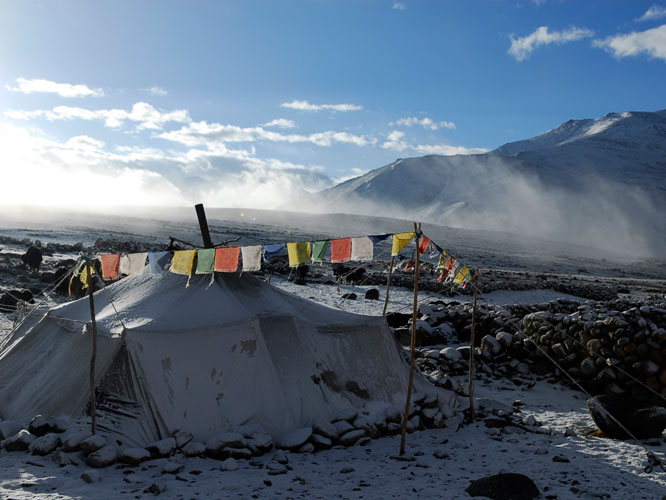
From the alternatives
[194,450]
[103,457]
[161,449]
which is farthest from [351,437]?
[103,457]

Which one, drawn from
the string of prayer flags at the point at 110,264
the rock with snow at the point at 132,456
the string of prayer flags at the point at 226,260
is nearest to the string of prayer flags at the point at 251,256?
the string of prayer flags at the point at 226,260

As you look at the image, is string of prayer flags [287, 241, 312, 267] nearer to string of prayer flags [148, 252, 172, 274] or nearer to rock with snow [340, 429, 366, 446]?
string of prayer flags [148, 252, 172, 274]

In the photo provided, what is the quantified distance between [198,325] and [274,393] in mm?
1639

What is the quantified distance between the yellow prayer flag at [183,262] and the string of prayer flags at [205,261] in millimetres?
117

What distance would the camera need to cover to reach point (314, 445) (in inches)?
295

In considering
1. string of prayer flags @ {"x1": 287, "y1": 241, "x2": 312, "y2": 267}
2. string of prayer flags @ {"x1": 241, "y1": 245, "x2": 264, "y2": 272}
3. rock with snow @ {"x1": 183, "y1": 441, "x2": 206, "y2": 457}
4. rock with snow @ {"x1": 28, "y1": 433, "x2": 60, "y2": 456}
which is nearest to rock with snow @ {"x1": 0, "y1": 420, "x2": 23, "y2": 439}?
rock with snow @ {"x1": 28, "y1": 433, "x2": 60, "y2": 456}

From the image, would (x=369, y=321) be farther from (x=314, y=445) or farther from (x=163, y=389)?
(x=163, y=389)

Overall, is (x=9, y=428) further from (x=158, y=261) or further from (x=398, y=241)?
(x=398, y=241)

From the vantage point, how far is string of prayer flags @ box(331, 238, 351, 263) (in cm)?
897

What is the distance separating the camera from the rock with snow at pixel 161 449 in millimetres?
6793

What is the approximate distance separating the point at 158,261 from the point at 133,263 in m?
1.12

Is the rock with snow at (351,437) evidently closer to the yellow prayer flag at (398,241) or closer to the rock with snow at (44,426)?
the yellow prayer flag at (398,241)

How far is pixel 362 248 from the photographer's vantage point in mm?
8875

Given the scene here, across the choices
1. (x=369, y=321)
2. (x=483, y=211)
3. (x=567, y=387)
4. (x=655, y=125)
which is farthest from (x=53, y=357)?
(x=655, y=125)
